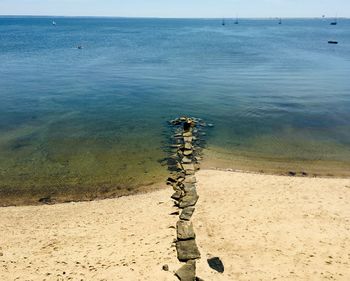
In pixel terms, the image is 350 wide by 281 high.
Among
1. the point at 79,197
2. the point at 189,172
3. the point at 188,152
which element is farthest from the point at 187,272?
the point at 188,152

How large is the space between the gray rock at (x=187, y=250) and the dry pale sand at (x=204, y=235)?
0.31m

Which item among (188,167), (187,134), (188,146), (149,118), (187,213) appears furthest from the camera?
(149,118)

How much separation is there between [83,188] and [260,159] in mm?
14362

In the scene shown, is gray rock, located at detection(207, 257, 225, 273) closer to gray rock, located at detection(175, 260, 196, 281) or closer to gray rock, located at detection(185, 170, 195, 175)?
gray rock, located at detection(175, 260, 196, 281)

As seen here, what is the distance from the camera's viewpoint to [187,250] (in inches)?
663

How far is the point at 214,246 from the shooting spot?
57.4 ft

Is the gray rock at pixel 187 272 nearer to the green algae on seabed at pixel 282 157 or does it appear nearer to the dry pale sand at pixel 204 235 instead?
the dry pale sand at pixel 204 235

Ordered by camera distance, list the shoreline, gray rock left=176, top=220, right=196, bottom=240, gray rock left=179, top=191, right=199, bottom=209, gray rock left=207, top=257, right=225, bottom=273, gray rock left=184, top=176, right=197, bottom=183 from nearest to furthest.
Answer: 1. gray rock left=207, top=257, right=225, bottom=273
2. gray rock left=176, top=220, right=196, bottom=240
3. gray rock left=179, top=191, right=199, bottom=209
4. the shoreline
5. gray rock left=184, top=176, right=197, bottom=183

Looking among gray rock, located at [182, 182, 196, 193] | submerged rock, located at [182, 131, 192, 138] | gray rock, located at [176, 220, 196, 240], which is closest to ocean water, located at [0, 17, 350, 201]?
submerged rock, located at [182, 131, 192, 138]

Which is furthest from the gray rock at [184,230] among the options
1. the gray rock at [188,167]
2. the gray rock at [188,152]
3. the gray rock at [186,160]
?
the gray rock at [188,152]

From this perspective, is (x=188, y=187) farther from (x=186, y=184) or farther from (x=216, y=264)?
(x=216, y=264)

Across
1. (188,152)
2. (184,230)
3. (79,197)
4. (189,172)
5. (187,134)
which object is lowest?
(79,197)

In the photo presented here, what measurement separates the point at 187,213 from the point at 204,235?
2353mm

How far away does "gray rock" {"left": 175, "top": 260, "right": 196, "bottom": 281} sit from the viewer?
49.4 ft
